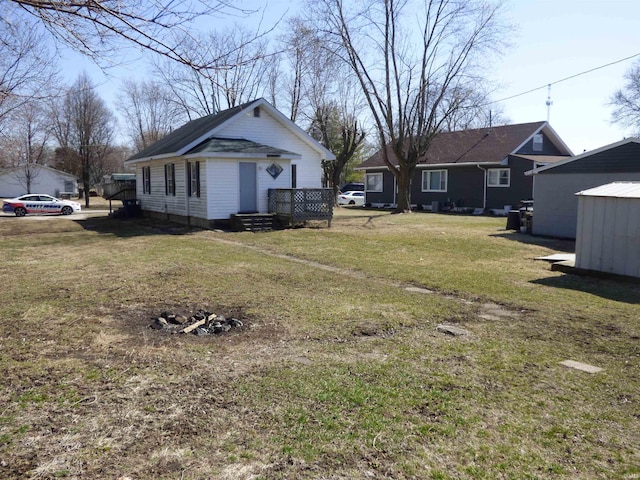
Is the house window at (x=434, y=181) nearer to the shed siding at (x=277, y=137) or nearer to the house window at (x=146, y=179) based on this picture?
the shed siding at (x=277, y=137)

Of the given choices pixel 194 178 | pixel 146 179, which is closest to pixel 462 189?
pixel 194 178

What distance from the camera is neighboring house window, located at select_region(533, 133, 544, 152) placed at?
2905 centimetres

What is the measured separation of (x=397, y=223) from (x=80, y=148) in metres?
28.0

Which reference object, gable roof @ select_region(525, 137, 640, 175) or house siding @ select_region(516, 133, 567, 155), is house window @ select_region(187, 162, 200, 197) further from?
house siding @ select_region(516, 133, 567, 155)

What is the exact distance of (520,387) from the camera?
170 inches

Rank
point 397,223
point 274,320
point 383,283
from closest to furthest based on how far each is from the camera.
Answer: point 274,320, point 383,283, point 397,223

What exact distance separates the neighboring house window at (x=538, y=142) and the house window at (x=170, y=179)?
19.9 meters

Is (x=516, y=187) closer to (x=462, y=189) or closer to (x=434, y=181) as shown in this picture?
Result: (x=462, y=189)

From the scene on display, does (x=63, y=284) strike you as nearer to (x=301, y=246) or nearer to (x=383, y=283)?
(x=383, y=283)

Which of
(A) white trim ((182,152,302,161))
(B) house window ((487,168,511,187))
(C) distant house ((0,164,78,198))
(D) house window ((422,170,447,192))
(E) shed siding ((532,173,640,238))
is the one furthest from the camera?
(C) distant house ((0,164,78,198))

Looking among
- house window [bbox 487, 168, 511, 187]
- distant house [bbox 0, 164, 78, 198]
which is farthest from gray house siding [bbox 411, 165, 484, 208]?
distant house [bbox 0, 164, 78, 198]

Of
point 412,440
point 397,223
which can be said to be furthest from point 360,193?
point 412,440

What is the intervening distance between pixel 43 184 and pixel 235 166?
4677 centimetres

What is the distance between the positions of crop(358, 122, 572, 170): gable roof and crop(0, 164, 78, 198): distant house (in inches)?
1570
